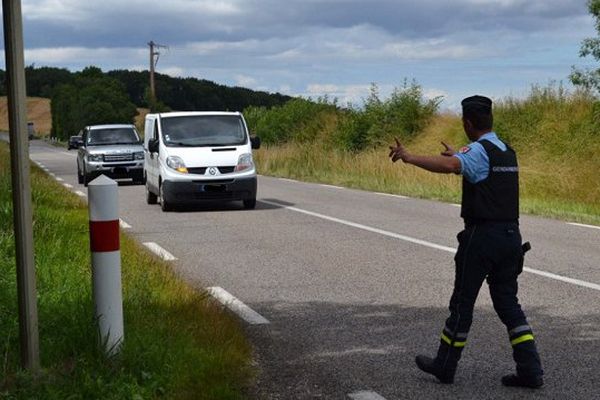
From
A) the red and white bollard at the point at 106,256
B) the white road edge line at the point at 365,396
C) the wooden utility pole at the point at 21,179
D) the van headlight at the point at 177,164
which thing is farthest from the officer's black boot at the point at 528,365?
the van headlight at the point at 177,164

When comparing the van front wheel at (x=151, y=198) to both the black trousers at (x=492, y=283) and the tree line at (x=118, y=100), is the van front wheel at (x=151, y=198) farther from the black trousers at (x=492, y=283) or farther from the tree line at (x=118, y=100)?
the tree line at (x=118, y=100)

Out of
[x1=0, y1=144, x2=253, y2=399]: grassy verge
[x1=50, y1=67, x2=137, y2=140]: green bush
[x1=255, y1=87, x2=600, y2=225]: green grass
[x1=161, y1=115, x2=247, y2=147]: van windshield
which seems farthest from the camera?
[x1=50, y1=67, x2=137, y2=140]: green bush

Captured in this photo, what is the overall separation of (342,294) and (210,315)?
1953 mm

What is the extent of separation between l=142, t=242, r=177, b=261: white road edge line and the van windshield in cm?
552

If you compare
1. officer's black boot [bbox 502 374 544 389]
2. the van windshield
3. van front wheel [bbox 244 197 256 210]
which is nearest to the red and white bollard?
officer's black boot [bbox 502 374 544 389]

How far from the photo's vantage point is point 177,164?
1638cm

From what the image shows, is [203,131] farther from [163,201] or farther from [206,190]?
[163,201]

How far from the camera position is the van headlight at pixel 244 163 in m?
16.4

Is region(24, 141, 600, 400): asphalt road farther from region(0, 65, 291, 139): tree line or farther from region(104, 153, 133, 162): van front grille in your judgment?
region(0, 65, 291, 139): tree line

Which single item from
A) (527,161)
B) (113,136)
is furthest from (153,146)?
(527,161)

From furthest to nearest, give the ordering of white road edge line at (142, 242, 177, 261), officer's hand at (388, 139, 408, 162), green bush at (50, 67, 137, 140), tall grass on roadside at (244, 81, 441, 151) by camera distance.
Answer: green bush at (50, 67, 137, 140) < tall grass on roadside at (244, 81, 441, 151) < white road edge line at (142, 242, 177, 261) < officer's hand at (388, 139, 408, 162)

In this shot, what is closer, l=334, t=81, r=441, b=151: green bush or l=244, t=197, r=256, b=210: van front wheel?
l=244, t=197, r=256, b=210: van front wheel

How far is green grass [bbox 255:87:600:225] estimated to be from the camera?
62.8 feet

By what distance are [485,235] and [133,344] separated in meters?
2.10
